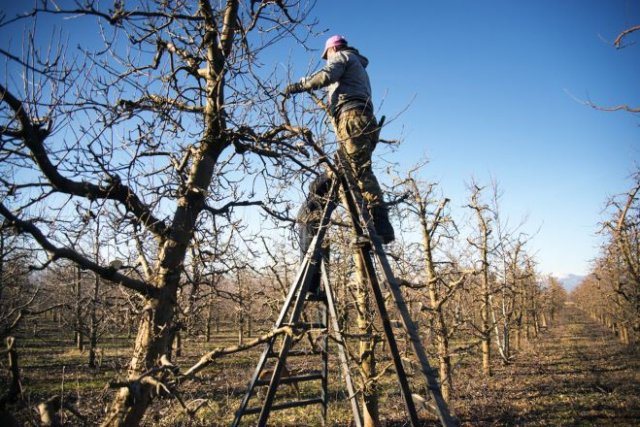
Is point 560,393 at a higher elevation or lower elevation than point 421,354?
lower

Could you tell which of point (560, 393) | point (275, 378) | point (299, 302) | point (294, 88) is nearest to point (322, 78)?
point (294, 88)

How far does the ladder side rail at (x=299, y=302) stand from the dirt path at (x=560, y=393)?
8.80 metres

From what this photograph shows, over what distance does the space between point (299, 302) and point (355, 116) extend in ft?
6.99

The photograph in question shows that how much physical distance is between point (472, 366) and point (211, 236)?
19614 mm

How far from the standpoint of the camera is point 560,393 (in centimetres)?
1290

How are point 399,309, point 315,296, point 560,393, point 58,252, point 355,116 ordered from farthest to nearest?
point 560,393 < point 315,296 < point 355,116 < point 399,309 < point 58,252

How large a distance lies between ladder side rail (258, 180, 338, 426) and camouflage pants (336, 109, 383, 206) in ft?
1.19

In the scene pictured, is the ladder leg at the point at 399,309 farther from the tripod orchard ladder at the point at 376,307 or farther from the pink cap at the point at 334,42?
the pink cap at the point at 334,42

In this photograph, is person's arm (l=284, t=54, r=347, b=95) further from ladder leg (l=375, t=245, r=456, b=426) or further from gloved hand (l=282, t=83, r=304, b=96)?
ladder leg (l=375, t=245, r=456, b=426)

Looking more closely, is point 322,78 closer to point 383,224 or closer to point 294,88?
point 294,88

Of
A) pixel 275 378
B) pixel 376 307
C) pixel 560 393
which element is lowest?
pixel 560 393

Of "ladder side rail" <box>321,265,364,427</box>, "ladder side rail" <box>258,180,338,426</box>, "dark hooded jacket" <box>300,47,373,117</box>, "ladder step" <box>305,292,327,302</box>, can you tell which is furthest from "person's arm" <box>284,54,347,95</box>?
"ladder step" <box>305,292,327,302</box>

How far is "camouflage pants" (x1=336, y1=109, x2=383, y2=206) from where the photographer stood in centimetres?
387

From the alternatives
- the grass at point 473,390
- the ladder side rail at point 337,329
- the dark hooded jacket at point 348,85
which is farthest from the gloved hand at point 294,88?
the grass at point 473,390
